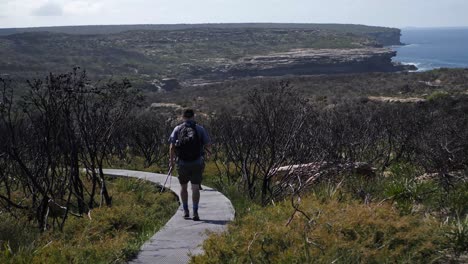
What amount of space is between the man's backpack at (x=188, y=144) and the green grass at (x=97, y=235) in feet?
3.45

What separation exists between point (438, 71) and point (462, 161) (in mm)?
44712

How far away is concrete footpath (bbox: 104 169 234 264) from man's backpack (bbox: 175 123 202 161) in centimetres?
91

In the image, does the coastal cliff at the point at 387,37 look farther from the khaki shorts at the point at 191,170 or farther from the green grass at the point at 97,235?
the khaki shorts at the point at 191,170

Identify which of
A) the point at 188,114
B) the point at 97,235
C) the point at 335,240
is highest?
the point at 188,114

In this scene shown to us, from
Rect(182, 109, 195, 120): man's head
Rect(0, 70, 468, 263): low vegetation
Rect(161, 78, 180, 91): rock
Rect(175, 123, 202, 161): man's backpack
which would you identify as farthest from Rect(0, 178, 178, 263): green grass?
Rect(161, 78, 180, 91): rock

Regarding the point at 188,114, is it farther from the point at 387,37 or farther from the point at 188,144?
the point at 387,37

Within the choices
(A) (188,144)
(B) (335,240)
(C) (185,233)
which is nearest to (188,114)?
(A) (188,144)

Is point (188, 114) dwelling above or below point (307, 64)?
above

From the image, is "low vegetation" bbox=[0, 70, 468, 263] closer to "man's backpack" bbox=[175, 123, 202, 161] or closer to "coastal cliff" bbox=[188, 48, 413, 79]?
"man's backpack" bbox=[175, 123, 202, 161]

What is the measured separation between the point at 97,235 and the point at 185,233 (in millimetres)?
1115

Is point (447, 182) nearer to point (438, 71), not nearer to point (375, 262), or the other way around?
point (375, 262)

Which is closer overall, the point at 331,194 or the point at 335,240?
the point at 335,240

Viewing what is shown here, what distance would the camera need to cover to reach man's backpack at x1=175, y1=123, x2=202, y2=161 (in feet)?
25.0

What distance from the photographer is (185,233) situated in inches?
279
